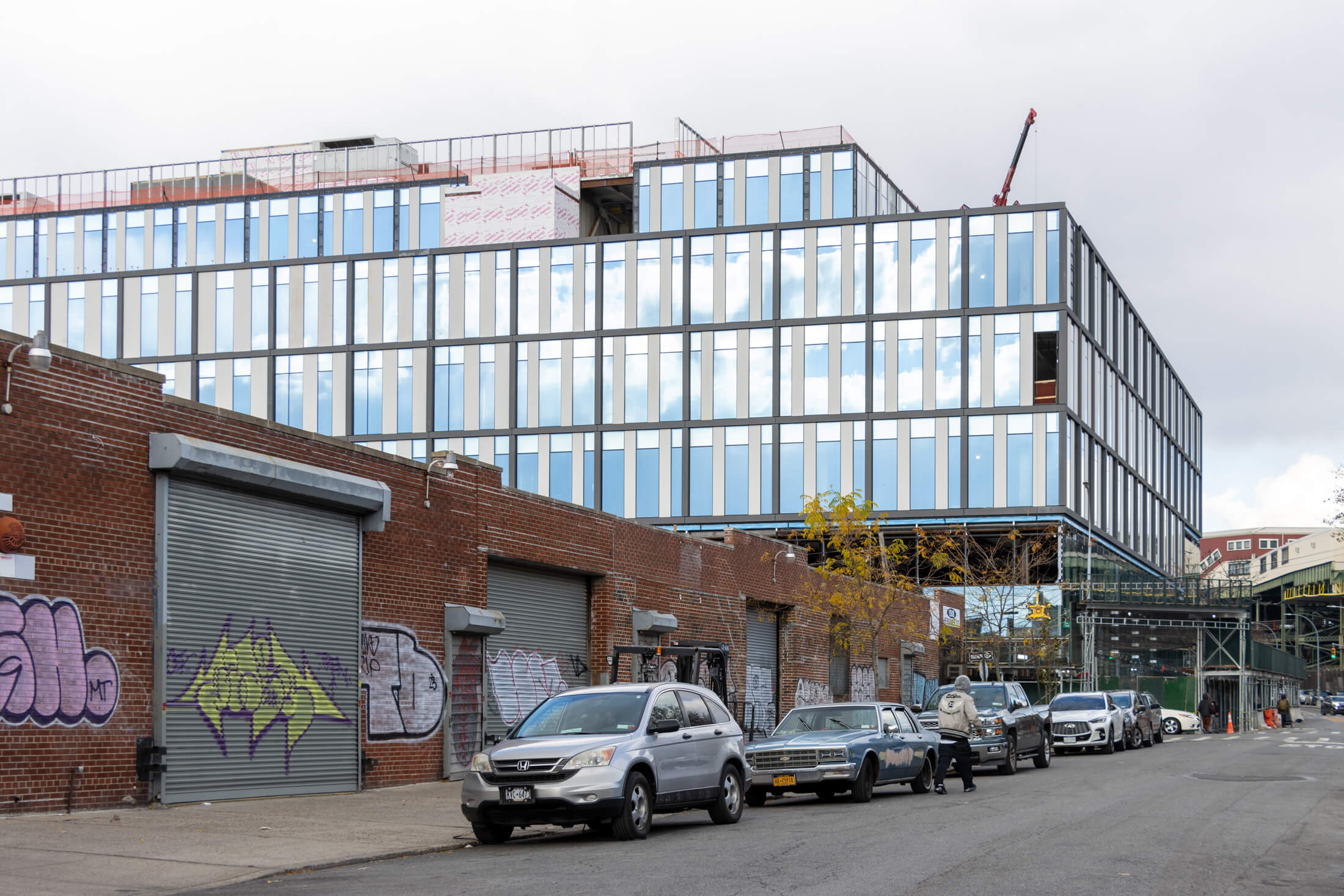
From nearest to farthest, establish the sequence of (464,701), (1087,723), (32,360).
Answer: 1. (32,360)
2. (464,701)
3. (1087,723)

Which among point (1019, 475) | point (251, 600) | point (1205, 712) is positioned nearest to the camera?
point (251, 600)

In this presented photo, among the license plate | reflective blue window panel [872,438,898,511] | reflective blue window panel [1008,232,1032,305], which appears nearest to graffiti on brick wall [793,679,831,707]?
the license plate

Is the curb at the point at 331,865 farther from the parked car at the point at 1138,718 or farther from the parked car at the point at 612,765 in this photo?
the parked car at the point at 1138,718

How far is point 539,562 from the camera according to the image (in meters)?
27.0

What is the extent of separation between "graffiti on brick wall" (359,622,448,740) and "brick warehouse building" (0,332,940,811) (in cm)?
4

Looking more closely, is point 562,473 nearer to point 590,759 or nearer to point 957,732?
point 957,732

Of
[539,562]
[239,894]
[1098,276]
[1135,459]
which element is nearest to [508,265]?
[1098,276]

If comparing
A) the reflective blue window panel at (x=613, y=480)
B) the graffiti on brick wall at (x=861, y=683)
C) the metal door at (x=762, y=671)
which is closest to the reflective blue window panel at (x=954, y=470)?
the reflective blue window panel at (x=613, y=480)

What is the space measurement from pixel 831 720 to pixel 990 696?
865 centimetres

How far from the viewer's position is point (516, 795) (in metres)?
14.7

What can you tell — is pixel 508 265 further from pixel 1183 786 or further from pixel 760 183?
pixel 1183 786

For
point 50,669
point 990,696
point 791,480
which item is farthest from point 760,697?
point 791,480

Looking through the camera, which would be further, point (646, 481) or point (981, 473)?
point (646, 481)

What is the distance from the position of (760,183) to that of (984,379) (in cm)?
1409
